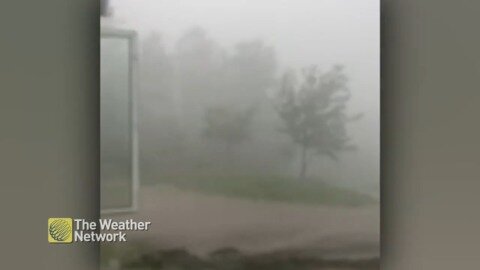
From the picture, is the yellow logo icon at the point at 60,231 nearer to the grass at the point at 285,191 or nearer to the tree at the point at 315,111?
the grass at the point at 285,191

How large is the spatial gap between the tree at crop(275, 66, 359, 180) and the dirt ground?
16cm

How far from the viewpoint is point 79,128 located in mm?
1540

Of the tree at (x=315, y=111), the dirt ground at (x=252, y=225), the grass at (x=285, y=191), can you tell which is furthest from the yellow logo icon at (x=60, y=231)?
the tree at (x=315, y=111)

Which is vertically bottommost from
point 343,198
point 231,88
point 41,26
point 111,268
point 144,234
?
point 111,268

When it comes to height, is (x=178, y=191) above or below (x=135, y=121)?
below

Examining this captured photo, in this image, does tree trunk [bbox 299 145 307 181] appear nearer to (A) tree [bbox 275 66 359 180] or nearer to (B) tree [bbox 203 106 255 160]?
(A) tree [bbox 275 66 359 180]

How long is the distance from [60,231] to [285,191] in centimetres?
73

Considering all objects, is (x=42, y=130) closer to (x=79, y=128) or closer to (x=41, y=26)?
(x=79, y=128)

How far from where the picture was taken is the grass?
5.02 ft

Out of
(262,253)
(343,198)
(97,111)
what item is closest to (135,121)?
(97,111)

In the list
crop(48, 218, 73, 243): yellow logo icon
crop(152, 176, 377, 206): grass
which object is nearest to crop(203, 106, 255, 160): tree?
crop(152, 176, 377, 206): grass

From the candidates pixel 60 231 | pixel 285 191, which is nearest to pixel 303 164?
pixel 285 191

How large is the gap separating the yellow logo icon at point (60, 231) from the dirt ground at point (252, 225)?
18 centimetres

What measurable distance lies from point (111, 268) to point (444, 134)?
3.82ft
